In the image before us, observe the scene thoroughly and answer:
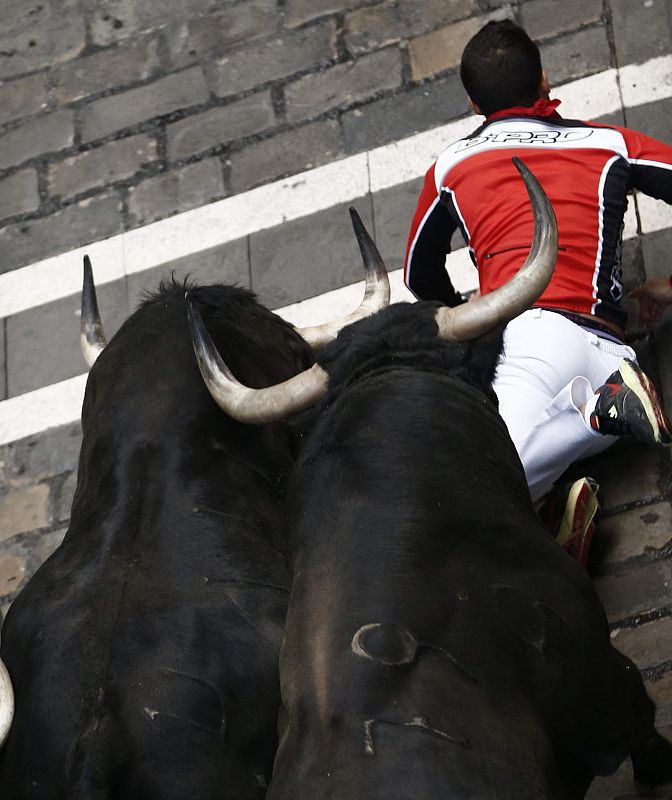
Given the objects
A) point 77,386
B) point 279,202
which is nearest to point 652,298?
point 279,202

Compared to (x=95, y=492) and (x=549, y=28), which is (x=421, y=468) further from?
(x=549, y=28)

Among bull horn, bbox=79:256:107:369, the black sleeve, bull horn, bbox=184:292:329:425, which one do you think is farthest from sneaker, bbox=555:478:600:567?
bull horn, bbox=79:256:107:369

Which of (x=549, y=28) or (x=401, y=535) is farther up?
(x=401, y=535)

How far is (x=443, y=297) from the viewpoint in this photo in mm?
5711

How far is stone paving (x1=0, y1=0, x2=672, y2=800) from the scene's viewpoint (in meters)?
6.61

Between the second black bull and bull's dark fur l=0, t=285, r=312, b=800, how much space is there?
0.41 meters

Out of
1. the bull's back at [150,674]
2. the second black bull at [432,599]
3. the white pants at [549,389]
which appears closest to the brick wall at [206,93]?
the white pants at [549,389]

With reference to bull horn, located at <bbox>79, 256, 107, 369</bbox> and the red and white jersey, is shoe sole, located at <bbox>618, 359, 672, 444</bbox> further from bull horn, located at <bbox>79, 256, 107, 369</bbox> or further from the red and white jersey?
bull horn, located at <bbox>79, 256, 107, 369</bbox>

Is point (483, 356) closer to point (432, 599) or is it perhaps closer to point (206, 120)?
point (432, 599)

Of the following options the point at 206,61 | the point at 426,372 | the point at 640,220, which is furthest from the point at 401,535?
the point at 206,61

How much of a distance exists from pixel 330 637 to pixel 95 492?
1318 millimetres

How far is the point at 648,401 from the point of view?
4539 millimetres

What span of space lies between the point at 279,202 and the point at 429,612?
4055mm

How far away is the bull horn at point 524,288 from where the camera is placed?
3697 mm
